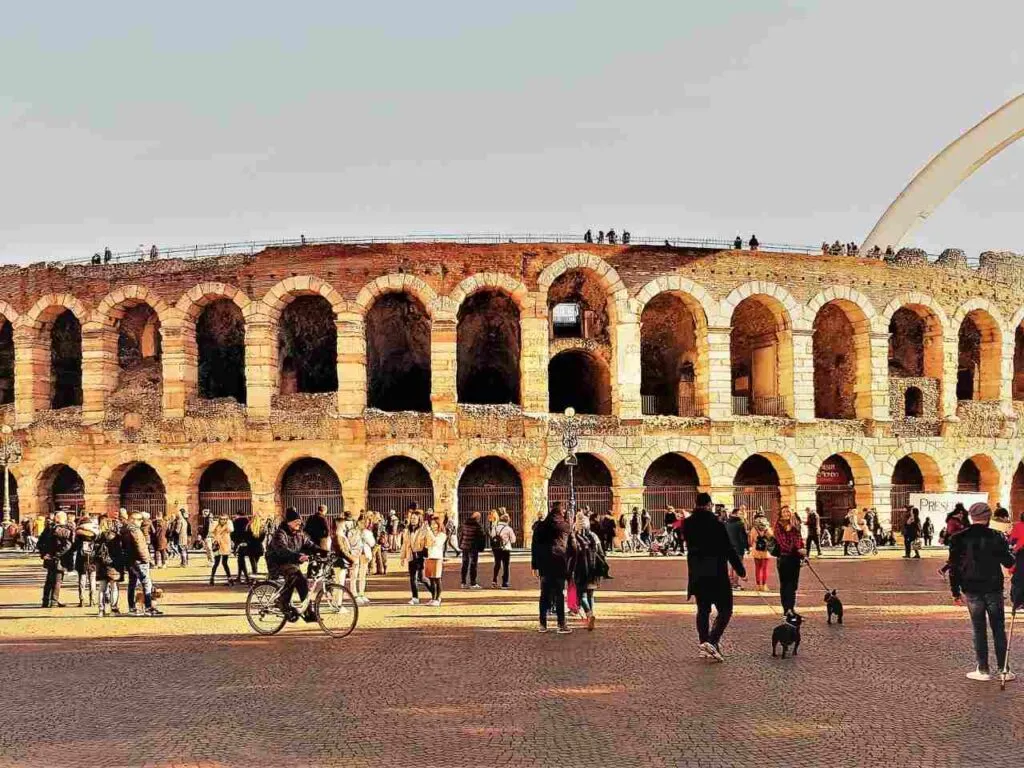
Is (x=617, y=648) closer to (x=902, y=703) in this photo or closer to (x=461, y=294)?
(x=902, y=703)

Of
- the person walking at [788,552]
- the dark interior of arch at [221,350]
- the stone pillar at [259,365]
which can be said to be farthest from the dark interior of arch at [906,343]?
the person walking at [788,552]

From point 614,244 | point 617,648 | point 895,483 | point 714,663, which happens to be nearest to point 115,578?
point 617,648

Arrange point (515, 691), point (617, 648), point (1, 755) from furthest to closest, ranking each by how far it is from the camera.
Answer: point (617, 648), point (515, 691), point (1, 755)

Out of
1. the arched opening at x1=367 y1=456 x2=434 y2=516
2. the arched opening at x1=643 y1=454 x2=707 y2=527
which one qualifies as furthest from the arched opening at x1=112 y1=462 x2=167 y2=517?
the arched opening at x1=643 y1=454 x2=707 y2=527

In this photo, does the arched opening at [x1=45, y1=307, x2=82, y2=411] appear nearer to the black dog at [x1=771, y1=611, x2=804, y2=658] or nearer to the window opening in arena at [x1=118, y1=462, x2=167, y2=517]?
the window opening in arena at [x1=118, y1=462, x2=167, y2=517]

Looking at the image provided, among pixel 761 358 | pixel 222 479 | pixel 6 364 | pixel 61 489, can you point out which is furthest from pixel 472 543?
pixel 6 364

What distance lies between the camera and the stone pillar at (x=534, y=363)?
1136 inches

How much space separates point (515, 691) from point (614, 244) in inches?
888

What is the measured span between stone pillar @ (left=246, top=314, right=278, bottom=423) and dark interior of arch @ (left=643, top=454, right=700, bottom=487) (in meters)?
11.5

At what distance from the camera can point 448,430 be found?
28438 mm

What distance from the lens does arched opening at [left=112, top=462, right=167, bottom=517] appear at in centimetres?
3023

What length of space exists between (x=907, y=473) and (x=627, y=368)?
1061 cm

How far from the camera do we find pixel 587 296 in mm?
30875

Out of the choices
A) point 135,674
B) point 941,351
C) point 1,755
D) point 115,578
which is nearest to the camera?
point 1,755
